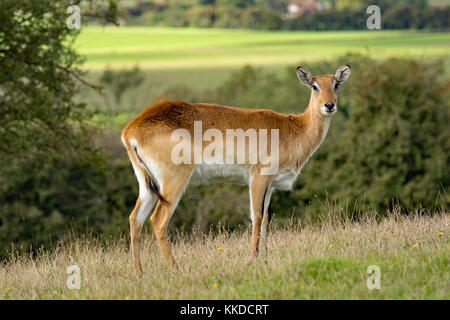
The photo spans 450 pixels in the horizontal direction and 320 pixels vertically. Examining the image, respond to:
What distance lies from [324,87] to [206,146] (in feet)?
5.98

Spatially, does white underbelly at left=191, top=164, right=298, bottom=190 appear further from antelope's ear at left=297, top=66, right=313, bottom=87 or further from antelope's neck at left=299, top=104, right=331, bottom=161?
antelope's ear at left=297, top=66, right=313, bottom=87

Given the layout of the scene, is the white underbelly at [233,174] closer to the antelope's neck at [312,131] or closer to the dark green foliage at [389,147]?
the antelope's neck at [312,131]

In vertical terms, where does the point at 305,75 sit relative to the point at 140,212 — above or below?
above

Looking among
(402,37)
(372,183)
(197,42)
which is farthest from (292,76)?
(197,42)

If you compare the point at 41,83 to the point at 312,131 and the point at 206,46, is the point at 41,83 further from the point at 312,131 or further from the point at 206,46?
the point at 206,46

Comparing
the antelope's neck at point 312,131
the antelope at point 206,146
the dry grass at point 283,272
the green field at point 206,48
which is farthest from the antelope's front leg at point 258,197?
the green field at point 206,48

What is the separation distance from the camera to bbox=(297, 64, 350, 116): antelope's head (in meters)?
9.34

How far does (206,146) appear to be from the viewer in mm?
9078

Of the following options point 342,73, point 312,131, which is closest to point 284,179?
point 312,131

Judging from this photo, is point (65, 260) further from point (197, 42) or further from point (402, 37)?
point (197, 42)

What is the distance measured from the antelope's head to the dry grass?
1740 millimetres

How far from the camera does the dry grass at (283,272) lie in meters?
7.10

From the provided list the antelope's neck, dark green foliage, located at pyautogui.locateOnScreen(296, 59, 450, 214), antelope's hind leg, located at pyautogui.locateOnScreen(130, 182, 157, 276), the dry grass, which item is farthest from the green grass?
antelope's hind leg, located at pyautogui.locateOnScreen(130, 182, 157, 276)
